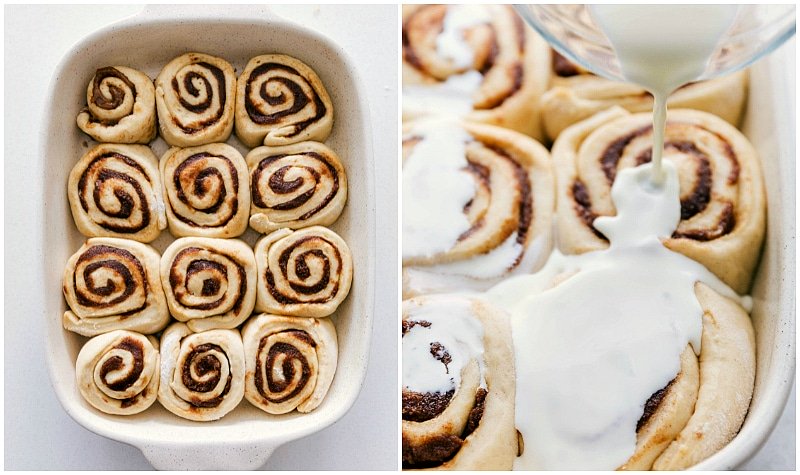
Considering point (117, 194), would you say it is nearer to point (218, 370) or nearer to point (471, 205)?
point (218, 370)

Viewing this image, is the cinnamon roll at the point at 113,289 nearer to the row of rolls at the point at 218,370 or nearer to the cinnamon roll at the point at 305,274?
the row of rolls at the point at 218,370

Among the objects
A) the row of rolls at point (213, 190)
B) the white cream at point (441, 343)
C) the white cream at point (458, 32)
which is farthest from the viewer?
the white cream at point (458, 32)

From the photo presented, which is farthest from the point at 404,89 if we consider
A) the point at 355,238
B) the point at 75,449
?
the point at 75,449

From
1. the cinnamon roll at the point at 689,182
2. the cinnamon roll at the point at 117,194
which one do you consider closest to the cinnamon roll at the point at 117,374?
the cinnamon roll at the point at 117,194

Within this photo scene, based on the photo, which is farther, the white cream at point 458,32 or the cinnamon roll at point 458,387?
the white cream at point 458,32

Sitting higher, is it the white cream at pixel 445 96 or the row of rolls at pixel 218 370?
the white cream at pixel 445 96

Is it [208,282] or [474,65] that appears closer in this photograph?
[208,282]

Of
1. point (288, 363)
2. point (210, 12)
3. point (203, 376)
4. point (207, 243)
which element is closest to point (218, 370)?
point (203, 376)
